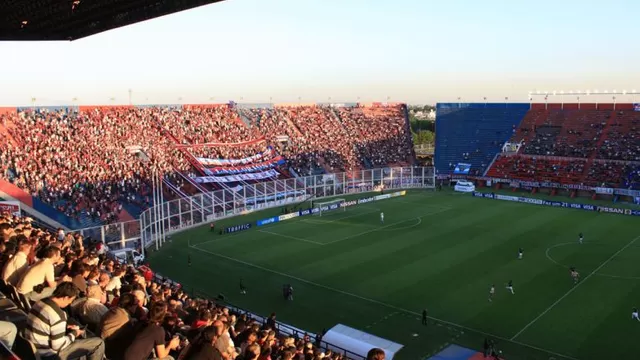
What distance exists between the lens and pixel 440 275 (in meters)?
31.0

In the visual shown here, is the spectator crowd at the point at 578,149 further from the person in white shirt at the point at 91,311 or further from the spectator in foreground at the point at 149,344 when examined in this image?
the spectator in foreground at the point at 149,344

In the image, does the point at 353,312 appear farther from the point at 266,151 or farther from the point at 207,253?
the point at 266,151

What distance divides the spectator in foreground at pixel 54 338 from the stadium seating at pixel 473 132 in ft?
221

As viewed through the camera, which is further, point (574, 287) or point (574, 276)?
point (574, 276)

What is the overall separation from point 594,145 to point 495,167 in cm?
1193

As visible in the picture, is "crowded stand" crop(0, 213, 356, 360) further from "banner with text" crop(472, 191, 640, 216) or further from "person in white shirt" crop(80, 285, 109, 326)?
"banner with text" crop(472, 191, 640, 216)

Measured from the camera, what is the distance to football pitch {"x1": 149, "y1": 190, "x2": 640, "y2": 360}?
2342 centimetres

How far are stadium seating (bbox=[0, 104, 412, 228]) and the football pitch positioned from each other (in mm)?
7396

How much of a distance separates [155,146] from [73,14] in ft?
110

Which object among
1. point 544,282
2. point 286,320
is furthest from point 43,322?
point 544,282

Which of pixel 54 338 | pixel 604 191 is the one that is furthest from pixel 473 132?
pixel 54 338

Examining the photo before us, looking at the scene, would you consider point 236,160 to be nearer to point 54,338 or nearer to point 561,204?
point 561,204

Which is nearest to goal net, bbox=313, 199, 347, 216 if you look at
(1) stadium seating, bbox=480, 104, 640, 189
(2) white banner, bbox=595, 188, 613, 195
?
(1) stadium seating, bbox=480, 104, 640, 189

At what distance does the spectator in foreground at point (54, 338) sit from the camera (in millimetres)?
6469
